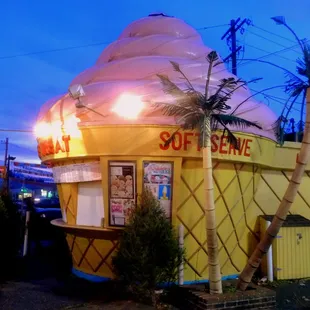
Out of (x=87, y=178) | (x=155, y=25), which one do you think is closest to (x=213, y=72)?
(x=155, y=25)

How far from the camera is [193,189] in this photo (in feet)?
24.4

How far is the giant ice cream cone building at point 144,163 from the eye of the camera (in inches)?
281

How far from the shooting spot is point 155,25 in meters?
10.0

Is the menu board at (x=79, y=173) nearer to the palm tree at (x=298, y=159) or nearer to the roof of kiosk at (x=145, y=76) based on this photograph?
the roof of kiosk at (x=145, y=76)

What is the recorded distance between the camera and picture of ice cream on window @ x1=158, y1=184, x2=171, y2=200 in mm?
7125

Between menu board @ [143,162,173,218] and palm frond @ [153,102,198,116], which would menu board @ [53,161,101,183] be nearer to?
menu board @ [143,162,173,218]

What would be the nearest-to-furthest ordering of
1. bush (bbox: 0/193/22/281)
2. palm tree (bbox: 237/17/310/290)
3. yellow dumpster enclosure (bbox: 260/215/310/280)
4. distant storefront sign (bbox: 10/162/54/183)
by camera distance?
1. palm tree (bbox: 237/17/310/290)
2. yellow dumpster enclosure (bbox: 260/215/310/280)
3. bush (bbox: 0/193/22/281)
4. distant storefront sign (bbox: 10/162/54/183)

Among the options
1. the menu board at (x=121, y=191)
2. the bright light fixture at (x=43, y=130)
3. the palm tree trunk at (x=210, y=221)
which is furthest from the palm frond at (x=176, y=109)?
the bright light fixture at (x=43, y=130)

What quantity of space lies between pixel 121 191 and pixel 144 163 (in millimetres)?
701

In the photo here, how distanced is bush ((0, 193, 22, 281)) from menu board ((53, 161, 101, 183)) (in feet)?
4.95

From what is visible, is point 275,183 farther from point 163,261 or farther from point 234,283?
point 163,261

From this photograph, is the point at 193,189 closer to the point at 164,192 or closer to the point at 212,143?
Result: the point at 164,192

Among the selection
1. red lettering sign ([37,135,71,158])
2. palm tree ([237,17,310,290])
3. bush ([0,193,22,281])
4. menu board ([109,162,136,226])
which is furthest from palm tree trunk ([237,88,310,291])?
bush ([0,193,22,281])

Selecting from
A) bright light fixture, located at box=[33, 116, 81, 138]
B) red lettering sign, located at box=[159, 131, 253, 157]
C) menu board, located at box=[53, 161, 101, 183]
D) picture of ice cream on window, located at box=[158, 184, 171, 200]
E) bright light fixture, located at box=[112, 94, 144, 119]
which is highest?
bright light fixture, located at box=[112, 94, 144, 119]
